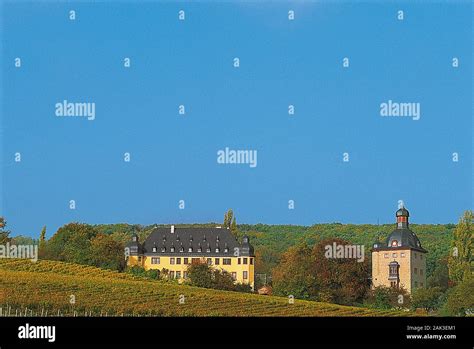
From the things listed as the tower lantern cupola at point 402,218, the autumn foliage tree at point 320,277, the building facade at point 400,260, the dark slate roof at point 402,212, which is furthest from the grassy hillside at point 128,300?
the dark slate roof at point 402,212

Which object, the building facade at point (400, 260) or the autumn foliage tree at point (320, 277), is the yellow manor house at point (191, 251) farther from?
the building facade at point (400, 260)

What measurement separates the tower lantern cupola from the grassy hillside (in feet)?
20.4

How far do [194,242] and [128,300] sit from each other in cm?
839

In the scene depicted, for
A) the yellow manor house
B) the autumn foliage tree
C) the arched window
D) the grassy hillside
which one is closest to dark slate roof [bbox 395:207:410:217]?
the arched window

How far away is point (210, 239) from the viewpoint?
3922 cm

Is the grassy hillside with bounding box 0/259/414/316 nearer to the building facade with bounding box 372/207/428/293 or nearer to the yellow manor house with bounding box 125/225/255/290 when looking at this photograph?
the yellow manor house with bounding box 125/225/255/290

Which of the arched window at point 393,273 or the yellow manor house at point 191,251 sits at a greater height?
the yellow manor house at point 191,251

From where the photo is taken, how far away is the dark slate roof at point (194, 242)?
38281mm

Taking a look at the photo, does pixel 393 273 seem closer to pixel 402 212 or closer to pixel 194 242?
pixel 402 212
